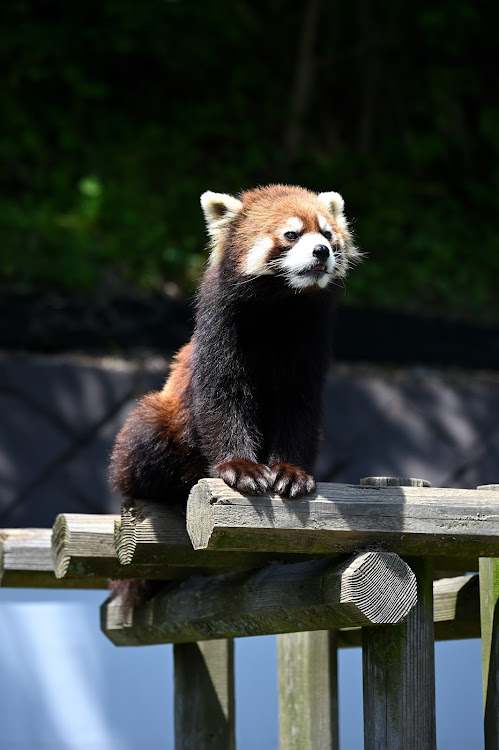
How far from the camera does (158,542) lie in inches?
124

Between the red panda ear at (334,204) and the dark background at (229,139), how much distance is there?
146 inches

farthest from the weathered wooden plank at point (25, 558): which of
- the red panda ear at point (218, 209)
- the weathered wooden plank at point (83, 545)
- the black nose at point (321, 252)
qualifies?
the black nose at point (321, 252)

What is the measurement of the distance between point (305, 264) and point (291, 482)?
671 millimetres

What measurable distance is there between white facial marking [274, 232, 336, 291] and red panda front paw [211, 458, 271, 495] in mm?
567

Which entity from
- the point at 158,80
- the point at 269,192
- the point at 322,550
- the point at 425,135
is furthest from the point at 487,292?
the point at 322,550

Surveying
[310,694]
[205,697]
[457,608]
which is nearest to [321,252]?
[457,608]

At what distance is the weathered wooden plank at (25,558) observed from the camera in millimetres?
3850

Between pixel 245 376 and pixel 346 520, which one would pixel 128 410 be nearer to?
pixel 245 376

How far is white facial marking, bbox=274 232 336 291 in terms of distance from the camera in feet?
9.91

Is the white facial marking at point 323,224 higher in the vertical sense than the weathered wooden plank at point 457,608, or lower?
higher

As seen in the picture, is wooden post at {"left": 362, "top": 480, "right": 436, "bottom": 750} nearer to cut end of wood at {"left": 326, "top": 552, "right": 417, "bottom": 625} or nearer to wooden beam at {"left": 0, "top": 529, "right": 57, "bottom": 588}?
cut end of wood at {"left": 326, "top": 552, "right": 417, "bottom": 625}

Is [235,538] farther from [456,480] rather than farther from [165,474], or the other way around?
[456,480]

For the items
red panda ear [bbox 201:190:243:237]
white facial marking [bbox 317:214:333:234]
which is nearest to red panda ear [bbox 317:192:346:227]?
white facial marking [bbox 317:214:333:234]

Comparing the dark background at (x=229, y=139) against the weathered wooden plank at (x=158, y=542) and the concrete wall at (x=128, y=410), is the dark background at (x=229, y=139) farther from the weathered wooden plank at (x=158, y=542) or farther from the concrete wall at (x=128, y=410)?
the weathered wooden plank at (x=158, y=542)
